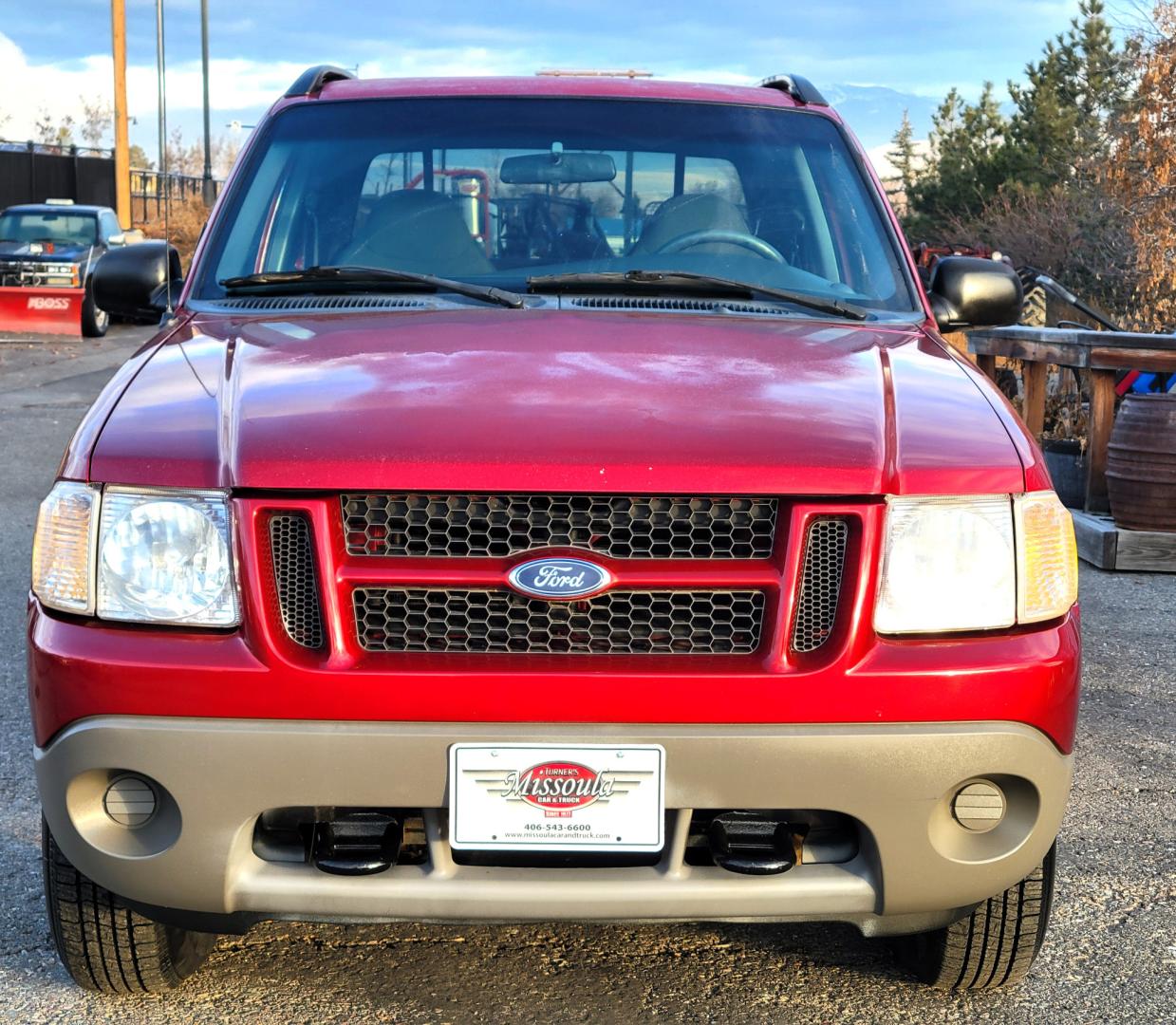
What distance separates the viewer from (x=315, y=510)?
2523 millimetres

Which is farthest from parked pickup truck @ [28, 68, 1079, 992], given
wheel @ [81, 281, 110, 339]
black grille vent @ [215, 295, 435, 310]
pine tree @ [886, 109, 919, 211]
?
pine tree @ [886, 109, 919, 211]

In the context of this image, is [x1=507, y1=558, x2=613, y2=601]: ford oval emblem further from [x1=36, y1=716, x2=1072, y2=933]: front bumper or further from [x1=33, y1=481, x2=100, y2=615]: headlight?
[x1=33, y1=481, x2=100, y2=615]: headlight

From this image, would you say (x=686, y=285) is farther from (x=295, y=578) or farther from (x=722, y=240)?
(x=295, y=578)

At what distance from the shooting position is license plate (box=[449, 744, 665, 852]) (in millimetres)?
2488

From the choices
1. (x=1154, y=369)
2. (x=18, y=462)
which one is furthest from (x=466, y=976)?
(x=18, y=462)

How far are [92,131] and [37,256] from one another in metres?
A: 42.8

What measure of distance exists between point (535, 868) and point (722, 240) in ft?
6.24

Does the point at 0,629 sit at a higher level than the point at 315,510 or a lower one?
lower

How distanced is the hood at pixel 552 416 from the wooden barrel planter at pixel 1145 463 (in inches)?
179

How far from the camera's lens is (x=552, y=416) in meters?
2.63

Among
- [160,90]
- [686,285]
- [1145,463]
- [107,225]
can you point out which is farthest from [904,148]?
[686,285]

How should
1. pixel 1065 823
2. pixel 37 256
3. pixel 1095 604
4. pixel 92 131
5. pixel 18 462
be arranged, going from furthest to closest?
pixel 92 131 → pixel 37 256 → pixel 18 462 → pixel 1095 604 → pixel 1065 823

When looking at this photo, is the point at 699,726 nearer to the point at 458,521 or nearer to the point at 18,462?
the point at 458,521

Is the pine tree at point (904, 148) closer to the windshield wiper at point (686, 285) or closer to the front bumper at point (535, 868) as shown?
the windshield wiper at point (686, 285)
